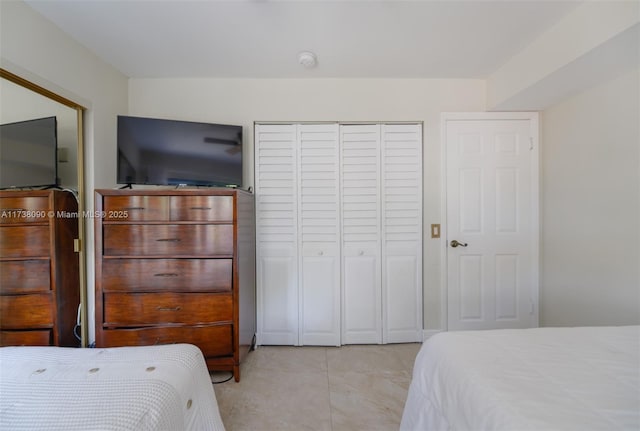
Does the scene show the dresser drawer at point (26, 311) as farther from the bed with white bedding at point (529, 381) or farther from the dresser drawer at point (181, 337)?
the bed with white bedding at point (529, 381)

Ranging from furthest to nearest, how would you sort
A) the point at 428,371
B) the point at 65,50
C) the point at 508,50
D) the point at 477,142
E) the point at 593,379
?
the point at 477,142 < the point at 508,50 < the point at 65,50 < the point at 428,371 < the point at 593,379

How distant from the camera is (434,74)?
2.14m

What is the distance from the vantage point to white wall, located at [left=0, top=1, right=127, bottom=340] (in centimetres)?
135

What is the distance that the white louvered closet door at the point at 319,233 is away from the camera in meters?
2.19

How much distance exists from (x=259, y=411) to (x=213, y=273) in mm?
865

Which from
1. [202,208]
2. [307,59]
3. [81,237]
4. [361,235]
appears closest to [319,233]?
[361,235]

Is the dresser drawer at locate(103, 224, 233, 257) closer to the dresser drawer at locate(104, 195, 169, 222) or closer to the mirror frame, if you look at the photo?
the dresser drawer at locate(104, 195, 169, 222)

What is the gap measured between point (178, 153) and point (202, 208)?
55cm

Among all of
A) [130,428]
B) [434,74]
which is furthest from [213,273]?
[434,74]

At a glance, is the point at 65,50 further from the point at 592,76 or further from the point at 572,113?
the point at 572,113

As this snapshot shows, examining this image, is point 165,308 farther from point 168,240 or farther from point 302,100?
point 302,100

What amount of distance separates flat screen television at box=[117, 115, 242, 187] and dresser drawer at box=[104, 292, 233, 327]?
79cm

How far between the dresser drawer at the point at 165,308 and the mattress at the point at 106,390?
1.83 feet

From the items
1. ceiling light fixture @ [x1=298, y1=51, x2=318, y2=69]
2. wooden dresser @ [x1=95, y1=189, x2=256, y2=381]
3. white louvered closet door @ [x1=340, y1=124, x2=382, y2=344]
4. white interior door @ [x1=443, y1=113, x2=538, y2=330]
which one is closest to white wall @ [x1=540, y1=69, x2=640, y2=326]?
white interior door @ [x1=443, y1=113, x2=538, y2=330]
